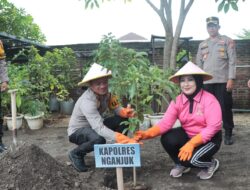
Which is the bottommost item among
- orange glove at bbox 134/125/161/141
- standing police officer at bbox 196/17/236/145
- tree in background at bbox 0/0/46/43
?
orange glove at bbox 134/125/161/141

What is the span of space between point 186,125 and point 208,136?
1.07 ft

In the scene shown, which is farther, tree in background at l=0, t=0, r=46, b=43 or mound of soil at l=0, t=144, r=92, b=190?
tree in background at l=0, t=0, r=46, b=43

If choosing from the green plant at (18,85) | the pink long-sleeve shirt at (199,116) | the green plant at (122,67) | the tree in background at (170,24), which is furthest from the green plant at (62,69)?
the green plant at (122,67)

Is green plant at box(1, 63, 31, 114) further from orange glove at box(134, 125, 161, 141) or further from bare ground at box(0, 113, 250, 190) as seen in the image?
orange glove at box(134, 125, 161, 141)

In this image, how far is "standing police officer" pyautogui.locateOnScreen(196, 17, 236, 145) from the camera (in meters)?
4.55

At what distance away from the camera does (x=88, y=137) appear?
3650 mm

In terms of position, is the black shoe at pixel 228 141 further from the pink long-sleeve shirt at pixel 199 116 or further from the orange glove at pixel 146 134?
the orange glove at pixel 146 134

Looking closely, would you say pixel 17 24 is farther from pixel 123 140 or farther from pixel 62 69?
pixel 123 140

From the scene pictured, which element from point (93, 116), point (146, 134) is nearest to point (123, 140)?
point (146, 134)

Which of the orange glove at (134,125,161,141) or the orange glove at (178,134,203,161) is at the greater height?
the orange glove at (134,125,161,141)

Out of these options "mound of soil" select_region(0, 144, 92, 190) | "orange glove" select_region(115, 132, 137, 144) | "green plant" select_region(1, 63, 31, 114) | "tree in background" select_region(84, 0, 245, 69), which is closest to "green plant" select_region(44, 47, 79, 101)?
"green plant" select_region(1, 63, 31, 114)

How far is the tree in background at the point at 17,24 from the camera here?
34.1ft

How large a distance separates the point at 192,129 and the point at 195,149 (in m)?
0.25

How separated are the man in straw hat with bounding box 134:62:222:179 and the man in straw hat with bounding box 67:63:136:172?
413mm
